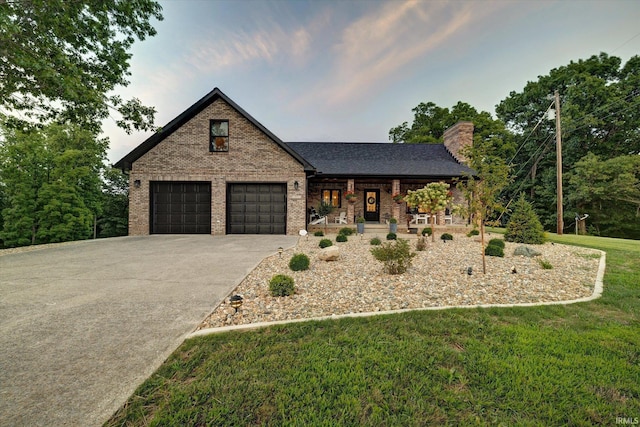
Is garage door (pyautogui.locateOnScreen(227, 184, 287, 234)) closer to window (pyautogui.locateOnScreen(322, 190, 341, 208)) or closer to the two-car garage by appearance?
the two-car garage

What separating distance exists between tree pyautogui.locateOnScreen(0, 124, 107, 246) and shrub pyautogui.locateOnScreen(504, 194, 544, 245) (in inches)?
1071

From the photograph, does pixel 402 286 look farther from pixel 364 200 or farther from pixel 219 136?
pixel 364 200

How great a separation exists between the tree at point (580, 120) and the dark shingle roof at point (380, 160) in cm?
970

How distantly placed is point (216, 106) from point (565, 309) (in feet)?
45.2

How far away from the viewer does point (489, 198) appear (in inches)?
222

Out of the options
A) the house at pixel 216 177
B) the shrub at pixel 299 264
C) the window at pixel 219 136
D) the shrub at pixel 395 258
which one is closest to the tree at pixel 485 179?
the shrub at pixel 395 258

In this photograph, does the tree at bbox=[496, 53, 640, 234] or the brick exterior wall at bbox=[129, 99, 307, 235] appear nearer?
the brick exterior wall at bbox=[129, 99, 307, 235]

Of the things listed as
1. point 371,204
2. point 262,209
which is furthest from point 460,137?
point 262,209

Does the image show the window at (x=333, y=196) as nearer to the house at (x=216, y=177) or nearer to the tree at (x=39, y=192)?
the house at (x=216, y=177)

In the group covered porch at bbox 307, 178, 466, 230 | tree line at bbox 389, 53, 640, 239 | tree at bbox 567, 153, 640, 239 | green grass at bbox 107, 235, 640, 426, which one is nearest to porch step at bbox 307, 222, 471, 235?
covered porch at bbox 307, 178, 466, 230

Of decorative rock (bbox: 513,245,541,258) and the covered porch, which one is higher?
the covered porch

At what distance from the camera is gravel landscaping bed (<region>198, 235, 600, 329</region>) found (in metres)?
3.71

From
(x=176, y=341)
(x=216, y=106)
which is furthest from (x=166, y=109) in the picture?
(x=176, y=341)

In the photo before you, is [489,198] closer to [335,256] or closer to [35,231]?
[335,256]
